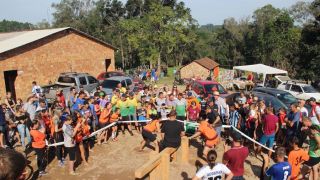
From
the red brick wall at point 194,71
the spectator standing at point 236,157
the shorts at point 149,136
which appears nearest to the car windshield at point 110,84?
the shorts at point 149,136

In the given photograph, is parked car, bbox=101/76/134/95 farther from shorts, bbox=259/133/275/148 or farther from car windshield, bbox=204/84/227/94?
shorts, bbox=259/133/275/148

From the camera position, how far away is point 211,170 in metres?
5.92

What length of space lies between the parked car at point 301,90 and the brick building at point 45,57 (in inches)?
686

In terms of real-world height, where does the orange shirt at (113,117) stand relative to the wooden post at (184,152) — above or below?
above

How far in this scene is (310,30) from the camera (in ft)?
101

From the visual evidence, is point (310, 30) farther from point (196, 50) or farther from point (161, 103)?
point (196, 50)

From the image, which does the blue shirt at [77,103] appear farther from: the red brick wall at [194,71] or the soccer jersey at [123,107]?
the red brick wall at [194,71]

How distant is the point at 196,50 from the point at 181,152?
195ft

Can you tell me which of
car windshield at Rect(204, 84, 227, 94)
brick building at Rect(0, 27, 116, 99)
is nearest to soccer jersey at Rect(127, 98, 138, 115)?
car windshield at Rect(204, 84, 227, 94)

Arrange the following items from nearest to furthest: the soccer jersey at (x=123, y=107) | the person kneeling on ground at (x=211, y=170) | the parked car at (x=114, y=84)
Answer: the person kneeling on ground at (x=211, y=170) → the soccer jersey at (x=123, y=107) → the parked car at (x=114, y=84)

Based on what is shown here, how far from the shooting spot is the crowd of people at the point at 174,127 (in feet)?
24.7

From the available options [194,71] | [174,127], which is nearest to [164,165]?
[174,127]

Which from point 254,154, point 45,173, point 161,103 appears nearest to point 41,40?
point 161,103

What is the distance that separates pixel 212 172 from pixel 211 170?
0.04 meters
